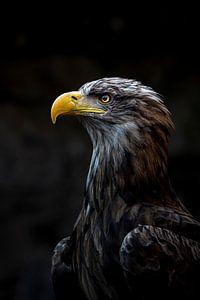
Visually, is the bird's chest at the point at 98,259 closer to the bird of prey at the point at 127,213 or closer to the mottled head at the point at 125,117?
the bird of prey at the point at 127,213

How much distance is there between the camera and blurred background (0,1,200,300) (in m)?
9.29

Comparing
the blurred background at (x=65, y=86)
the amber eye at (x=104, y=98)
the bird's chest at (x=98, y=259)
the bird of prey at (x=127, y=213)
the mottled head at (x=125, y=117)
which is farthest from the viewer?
the blurred background at (x=65, y=86)

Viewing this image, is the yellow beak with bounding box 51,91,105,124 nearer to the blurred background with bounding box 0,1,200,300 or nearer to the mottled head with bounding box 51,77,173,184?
the mottled head with bounding box 51,77,173,184

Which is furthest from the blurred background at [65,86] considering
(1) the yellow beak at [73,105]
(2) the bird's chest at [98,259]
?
(1) the yellow beak at [73,105]

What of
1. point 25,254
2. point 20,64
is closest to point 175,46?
point 20,64

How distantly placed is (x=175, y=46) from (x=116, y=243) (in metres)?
4.81

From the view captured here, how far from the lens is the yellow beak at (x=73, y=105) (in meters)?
5.44

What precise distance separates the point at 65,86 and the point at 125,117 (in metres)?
4.51

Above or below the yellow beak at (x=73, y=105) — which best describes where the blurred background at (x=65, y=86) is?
below

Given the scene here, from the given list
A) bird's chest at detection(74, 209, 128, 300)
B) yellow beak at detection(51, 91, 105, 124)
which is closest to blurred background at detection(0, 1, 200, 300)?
bird's chest at detection(74, 209, 128, 300)

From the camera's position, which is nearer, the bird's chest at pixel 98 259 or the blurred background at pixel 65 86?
the bird's chest at pixel 98 259

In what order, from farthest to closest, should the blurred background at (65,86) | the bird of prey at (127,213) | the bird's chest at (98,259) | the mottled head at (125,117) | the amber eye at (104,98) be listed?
the blurred background at (65,86) → the amber eye at (104,98) → the mottled head at (125,117) → the bird's chest at (98,259) → the bird of prey at (127,213)

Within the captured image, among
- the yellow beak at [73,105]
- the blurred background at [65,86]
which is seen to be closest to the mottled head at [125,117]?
the yellow beak at [73,105]

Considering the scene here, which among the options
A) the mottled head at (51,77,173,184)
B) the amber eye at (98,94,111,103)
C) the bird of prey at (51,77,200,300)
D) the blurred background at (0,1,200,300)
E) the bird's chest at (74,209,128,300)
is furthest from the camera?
the blurred background at (0,1,200,300)
